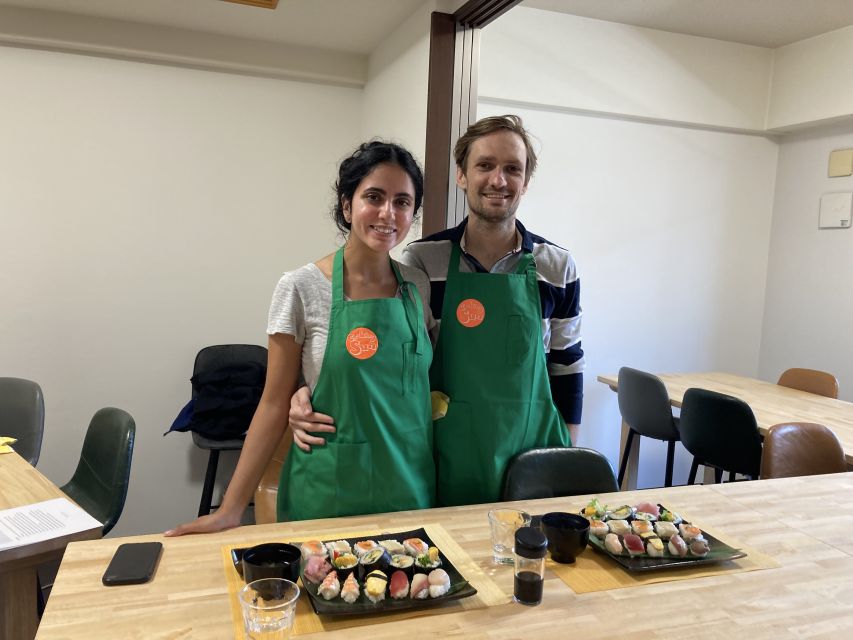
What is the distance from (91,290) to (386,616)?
3.04m

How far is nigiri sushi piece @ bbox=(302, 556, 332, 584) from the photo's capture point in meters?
1.09

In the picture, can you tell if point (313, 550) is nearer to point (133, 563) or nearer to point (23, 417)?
point (133, 563)

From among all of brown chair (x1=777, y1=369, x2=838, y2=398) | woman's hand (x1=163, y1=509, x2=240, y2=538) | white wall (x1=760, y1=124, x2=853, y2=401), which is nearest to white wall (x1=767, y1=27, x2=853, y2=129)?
white wall (x1=760, y1=124, x2=853, y2=401)

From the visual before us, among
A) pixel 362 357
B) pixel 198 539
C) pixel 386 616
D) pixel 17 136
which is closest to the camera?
pixel 386 616

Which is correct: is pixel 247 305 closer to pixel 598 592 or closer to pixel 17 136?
pixel 17 136

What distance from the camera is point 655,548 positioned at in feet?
4.11

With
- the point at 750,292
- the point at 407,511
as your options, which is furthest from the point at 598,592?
the point at 750,292

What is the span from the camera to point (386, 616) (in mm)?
1053

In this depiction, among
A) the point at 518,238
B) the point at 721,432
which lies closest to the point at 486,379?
the point at 518,238

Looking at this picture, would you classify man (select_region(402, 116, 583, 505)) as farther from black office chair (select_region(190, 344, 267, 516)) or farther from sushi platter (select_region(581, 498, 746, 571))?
black office chair (select_region(190, 344, 267, 516))

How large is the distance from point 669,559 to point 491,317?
71cm

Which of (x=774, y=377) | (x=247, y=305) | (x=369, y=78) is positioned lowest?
(x=774, y=377)

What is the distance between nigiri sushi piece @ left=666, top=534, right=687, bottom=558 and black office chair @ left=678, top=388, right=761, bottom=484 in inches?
74.2

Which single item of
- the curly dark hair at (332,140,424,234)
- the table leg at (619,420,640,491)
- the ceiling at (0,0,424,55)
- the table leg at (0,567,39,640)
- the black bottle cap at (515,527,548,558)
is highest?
the ceiling at (0,0,424,55)
